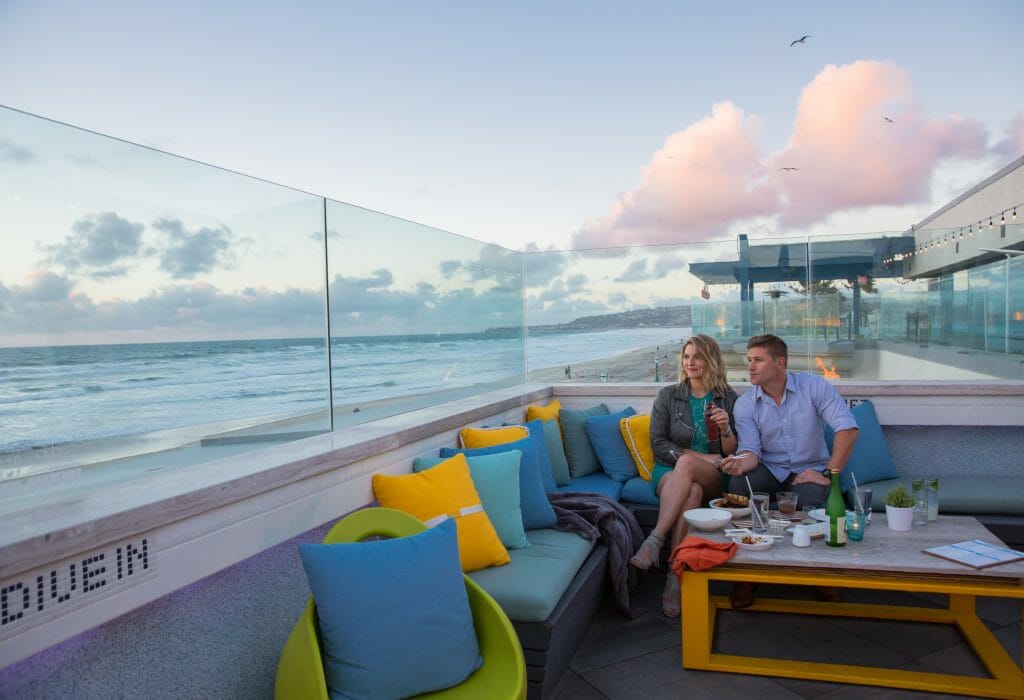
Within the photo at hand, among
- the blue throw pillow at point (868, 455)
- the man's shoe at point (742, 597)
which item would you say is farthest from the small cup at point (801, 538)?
the blue throw pillow at point (868, 455)

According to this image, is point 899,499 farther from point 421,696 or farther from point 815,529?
point 421,696

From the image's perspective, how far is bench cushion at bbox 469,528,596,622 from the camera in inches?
94.0

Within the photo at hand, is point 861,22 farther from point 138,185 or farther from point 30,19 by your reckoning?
point 30,19

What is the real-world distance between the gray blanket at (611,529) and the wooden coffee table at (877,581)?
447 millimetres

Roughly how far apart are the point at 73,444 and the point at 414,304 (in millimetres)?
2022

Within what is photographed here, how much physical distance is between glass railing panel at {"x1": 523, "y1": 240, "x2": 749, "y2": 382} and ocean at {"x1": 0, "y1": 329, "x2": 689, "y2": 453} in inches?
70.6

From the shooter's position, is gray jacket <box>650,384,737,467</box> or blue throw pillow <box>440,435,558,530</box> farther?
gray jacket <box>650,384,737,467</box>

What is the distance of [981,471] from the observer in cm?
438

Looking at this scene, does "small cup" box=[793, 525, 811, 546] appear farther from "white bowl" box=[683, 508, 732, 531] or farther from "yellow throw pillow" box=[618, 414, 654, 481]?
"yellow throw pillow" box=[618, 414, 654, 481]

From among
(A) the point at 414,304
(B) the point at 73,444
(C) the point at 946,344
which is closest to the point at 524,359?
(A) the point at 414,304

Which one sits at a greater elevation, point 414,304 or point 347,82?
point 347,82

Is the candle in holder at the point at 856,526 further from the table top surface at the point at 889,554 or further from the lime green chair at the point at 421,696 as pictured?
the lime green chair at the point at 421,696

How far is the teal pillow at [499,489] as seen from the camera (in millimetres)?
2891

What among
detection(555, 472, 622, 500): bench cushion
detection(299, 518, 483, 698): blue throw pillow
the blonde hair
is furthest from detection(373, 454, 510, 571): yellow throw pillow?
the blonde hair
